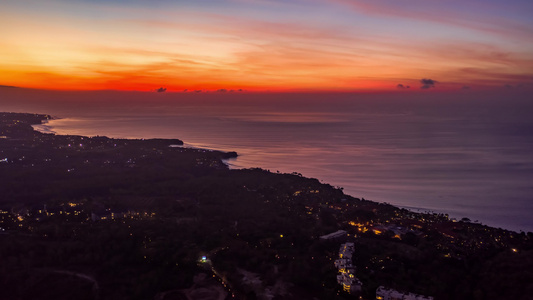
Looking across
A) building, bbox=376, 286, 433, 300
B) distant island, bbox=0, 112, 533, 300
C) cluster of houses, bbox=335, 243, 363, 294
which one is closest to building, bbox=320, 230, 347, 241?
distant island, bbox=0, 112, 533, 300

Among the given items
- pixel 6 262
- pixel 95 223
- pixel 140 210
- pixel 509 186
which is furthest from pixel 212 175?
pixel 509 186

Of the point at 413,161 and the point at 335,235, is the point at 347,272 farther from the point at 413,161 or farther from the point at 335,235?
the point at 413,161

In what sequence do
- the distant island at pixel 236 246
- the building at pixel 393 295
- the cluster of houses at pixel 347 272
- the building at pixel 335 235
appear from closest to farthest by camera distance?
the building at pixel 393 295, the cluster of houses at pixel 347 272, the distant island at pixel 236 246, the building at pixel 335 235

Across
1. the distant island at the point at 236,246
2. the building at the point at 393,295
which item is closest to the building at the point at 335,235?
the distant island at the point at 236,246

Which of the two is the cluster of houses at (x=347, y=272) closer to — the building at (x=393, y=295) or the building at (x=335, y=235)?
the building at (x=393, y=295)

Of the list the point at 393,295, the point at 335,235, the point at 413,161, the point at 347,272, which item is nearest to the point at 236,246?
the point at 335,235

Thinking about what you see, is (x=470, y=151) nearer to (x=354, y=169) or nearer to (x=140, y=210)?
(x=354, y=169)
